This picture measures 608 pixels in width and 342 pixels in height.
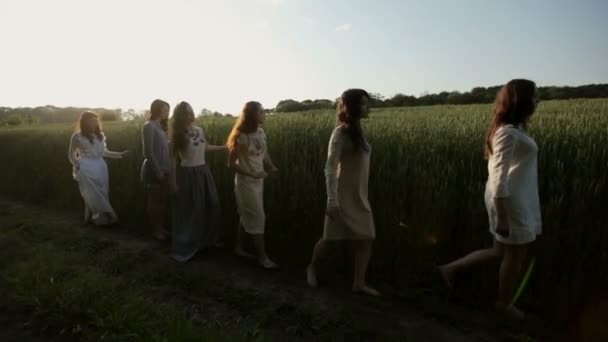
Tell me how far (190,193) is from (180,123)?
886 mm

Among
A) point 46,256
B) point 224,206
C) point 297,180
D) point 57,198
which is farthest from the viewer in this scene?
point 57,198

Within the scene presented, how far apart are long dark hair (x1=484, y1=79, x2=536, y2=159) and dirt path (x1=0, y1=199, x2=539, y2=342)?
5.24ft

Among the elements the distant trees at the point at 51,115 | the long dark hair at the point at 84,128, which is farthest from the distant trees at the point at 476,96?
the long dark hair at the point at 84,128

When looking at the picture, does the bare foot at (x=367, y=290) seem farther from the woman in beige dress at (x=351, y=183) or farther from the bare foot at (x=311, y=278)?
the bare foot at (x=311, y=278)

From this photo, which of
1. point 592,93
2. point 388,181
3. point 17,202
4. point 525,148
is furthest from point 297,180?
point 592,93

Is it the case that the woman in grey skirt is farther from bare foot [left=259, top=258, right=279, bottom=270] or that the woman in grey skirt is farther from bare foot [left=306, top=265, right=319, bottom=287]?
bare foot [left=306, top=265, right=319, bottom=287]

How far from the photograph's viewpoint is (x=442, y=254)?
13.4 ft

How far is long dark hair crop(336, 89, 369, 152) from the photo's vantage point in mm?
3643

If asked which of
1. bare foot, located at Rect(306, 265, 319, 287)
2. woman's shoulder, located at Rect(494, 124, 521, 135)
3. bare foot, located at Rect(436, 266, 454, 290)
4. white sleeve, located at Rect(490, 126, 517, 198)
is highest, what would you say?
woman's shoulder, located at Rect(494, 124, 521, 135)

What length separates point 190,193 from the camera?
5.56 metres

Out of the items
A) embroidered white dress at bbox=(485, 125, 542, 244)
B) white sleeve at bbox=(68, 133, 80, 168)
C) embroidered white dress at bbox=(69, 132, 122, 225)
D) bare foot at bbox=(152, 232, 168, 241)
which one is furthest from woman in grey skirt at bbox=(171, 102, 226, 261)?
embroidered white dress at bbox=(485, 125, 542, 244)

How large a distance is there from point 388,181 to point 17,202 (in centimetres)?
837

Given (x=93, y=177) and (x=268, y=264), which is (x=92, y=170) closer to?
(x=93, y=177)

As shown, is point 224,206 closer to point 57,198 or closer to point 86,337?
point 86,337
